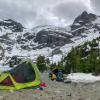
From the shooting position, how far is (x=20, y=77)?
81.5 feet

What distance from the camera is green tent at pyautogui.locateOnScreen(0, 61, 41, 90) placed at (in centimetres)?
2384

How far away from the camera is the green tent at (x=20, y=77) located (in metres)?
23.8

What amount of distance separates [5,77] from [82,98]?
25.0 ft

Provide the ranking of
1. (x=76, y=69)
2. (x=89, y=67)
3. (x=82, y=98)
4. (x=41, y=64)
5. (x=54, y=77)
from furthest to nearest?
(x=41, y=64)
(x=76, y=69)
(x=89, y=67)
(x=54, y=77)
(x=82, y=98)

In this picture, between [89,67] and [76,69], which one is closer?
[89,67]

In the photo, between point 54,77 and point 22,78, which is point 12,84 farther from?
point 54,77

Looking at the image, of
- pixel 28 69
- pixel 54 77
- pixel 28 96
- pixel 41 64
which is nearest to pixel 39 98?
pixel 28 96

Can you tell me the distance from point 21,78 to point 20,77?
0.12 m

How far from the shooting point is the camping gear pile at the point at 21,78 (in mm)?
23859

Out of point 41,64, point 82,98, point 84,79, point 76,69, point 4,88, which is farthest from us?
point 41,64

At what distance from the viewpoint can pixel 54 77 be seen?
39969 mm

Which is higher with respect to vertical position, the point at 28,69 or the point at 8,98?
the point at 28,69

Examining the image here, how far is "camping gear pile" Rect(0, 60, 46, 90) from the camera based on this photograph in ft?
78.3

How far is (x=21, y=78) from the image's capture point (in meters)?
24.8
